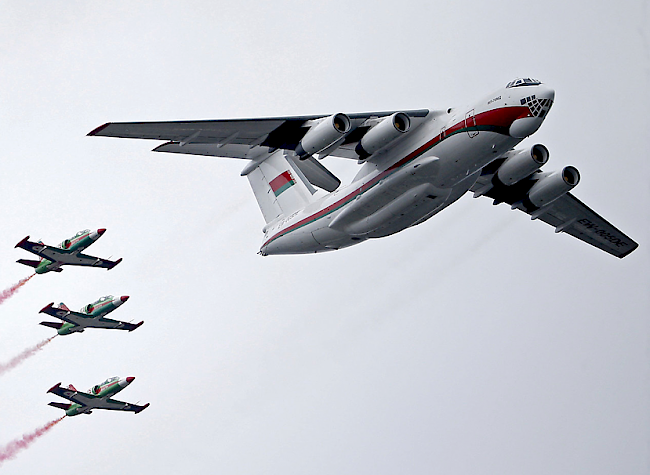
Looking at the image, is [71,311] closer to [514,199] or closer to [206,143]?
[206,143]

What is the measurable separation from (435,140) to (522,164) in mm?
2354

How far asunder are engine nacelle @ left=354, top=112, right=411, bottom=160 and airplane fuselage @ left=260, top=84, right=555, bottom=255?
400 mm

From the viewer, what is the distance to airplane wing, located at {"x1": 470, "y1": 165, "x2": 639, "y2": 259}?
54.6ft

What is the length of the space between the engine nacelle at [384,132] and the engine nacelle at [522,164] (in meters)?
2.57

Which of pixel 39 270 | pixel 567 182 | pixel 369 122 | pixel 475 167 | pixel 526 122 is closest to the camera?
pixel 526 122

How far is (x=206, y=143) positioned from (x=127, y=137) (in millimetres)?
1492

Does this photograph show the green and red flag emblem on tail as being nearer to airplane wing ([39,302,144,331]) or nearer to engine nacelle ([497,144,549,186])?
engine nacelle ([497,144,549,186])

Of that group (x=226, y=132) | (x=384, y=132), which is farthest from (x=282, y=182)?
(x=384, y=132)

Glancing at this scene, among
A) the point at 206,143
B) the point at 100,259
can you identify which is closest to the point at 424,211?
the point at 206,143

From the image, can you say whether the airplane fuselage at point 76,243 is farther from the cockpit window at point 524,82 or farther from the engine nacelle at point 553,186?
the cockpit window at point 524,82

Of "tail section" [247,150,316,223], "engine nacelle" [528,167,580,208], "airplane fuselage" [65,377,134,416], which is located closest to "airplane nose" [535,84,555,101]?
"engine nacelle" [528,167,580,208]

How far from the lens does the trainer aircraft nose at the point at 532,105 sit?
506 inches

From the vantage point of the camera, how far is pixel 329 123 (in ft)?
45.0

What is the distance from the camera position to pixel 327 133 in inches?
539
